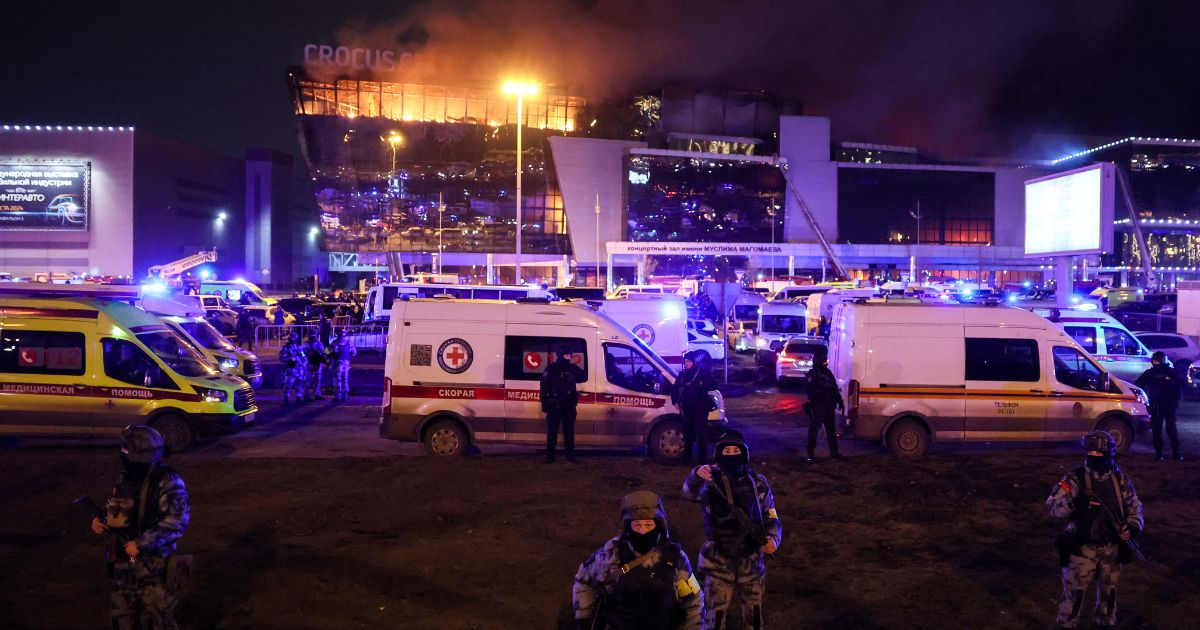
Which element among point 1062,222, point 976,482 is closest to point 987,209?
point 1062,222

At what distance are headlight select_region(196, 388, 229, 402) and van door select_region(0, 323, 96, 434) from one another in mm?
1373

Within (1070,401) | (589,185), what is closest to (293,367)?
(1070,401)

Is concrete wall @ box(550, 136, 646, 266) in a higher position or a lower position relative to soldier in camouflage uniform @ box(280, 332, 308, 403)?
higher

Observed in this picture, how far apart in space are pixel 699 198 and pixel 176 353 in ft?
200

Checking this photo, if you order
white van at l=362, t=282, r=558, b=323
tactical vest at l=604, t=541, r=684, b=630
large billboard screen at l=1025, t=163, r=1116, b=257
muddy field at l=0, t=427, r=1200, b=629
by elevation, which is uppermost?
large billboard screen at l=1025, t=163, r=1116, b=257

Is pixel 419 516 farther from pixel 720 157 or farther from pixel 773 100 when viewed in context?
pixel 773 100

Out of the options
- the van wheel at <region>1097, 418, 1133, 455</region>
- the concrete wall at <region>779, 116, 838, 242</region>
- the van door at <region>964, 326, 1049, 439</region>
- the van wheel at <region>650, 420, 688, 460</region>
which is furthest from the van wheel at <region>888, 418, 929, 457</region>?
the concrete wall at <region>779, 116, 838, 242</region>

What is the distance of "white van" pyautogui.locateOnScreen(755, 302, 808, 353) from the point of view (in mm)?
24561

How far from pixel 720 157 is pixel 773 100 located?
49.5 ft

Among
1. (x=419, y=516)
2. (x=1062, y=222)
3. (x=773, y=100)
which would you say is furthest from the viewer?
(x=773, y=100)

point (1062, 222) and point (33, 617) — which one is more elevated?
point (1062, 222)

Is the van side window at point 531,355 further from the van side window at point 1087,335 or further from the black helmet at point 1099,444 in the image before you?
the van side window at point 1087,335

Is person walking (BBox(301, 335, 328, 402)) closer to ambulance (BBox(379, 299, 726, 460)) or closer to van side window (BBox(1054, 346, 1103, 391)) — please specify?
ambulance (BBox(379, 299, 726, 460))

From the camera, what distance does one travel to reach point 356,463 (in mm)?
10516
